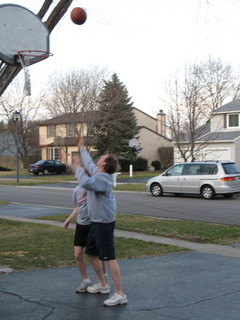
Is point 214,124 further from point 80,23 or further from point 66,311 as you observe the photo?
point 66,311

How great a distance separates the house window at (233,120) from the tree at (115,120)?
33.5 ft

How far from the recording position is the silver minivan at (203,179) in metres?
20.6

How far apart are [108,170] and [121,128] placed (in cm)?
4064

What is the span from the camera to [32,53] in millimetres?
7445

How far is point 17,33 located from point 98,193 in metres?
3.18

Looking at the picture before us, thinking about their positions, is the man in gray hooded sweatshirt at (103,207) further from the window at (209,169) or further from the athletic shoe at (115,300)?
the window at (209,169)

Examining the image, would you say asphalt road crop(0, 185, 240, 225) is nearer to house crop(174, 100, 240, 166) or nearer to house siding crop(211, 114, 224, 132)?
house crop(174, 100, 240, 166)

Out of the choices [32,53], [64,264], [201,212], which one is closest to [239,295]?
[64,264]

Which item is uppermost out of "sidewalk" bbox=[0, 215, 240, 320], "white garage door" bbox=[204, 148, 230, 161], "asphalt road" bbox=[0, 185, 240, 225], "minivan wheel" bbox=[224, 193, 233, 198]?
"white garage door" bbox=[204, 148, 230, 161]

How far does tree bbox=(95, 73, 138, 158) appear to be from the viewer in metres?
42.6

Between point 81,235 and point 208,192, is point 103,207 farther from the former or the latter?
point 208,192

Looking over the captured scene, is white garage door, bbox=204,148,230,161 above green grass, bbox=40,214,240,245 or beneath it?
above

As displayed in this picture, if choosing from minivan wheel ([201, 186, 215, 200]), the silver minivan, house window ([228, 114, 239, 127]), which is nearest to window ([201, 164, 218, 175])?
the silver minivan

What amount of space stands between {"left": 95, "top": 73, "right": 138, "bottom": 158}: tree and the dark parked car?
4.34 meters
